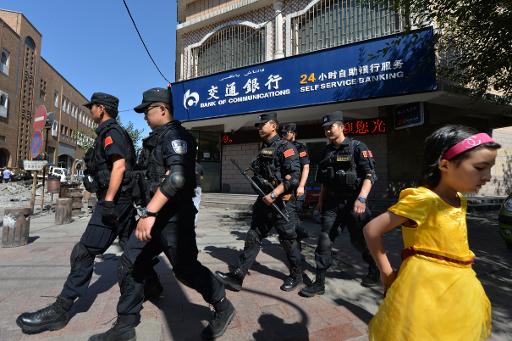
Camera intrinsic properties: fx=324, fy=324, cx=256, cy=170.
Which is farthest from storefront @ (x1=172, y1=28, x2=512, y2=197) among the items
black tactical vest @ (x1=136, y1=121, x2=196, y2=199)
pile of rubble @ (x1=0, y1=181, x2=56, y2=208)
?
pile of rubble @ (x1=0, y1=181, x2=56, y2=208)

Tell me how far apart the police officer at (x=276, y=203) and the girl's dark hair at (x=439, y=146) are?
6.44 feet

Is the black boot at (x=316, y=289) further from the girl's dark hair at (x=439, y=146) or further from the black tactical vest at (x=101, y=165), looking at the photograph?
the girl's dark hair at (x=439, y=146)

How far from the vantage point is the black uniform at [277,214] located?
11.2ft

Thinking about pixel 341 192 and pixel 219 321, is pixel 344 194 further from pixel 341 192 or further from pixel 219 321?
pixel 219 321

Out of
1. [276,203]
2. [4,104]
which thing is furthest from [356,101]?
[4,104]

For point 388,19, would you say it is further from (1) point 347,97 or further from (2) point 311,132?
(2) point 311,132

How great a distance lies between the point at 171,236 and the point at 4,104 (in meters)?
38.7

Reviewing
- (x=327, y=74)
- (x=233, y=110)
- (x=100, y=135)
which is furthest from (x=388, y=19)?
(x=100, y=135)

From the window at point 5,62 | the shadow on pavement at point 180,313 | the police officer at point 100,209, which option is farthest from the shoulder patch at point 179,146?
the window at point 5,62

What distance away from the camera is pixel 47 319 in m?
2.49

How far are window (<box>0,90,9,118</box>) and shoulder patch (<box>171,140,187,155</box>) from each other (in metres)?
37.6

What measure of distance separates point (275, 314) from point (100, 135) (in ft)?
7.13

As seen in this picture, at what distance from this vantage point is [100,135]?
279 centimetres

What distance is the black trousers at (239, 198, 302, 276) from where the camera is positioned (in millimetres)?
3408
